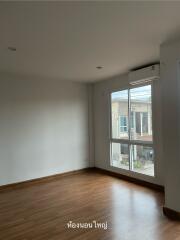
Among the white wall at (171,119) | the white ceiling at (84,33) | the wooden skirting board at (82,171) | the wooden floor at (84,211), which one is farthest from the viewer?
the wooden skirting board at (82,171)

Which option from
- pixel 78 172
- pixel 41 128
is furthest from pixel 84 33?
pixel 78 172

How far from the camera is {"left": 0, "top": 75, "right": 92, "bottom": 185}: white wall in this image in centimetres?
432

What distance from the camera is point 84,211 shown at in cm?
311

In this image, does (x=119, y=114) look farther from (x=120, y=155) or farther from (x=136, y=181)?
(x=136, y=181)

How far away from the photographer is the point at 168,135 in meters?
2.86

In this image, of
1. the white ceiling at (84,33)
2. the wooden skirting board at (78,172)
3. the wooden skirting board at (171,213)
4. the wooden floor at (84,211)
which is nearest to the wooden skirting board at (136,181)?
the wooden skirting board at (78,172)

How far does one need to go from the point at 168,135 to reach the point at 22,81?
3359 millimetres

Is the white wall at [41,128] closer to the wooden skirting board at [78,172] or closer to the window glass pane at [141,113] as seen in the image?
the wooden skirting board at [78,172]

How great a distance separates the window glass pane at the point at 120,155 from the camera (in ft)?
15.8

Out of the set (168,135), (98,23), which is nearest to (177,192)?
(168,135)

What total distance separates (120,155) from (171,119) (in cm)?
241

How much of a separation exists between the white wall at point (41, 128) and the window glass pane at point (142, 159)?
150 centimetres

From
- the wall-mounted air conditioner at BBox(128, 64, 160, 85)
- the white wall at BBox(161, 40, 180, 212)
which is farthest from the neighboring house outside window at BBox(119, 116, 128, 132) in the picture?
the white wall at BBox(161, 40, 180, 212)

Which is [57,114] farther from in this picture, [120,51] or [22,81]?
[120,51]
